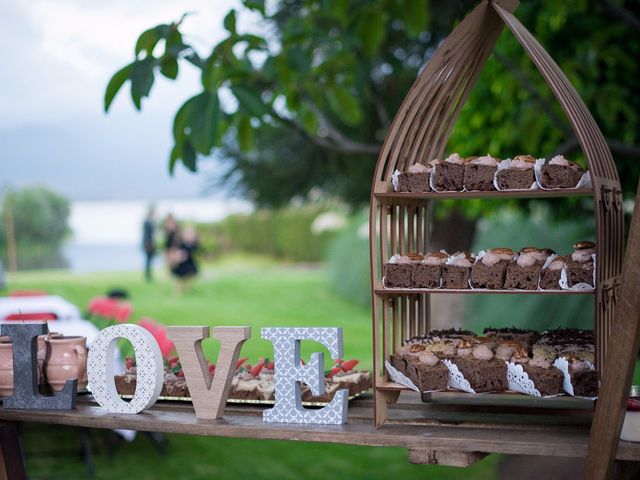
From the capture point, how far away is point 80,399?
3281mm

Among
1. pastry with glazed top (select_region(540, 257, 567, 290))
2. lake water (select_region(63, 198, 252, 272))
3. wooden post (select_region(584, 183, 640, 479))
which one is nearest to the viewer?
wooden post (select_region(584, 183, 640, 479))

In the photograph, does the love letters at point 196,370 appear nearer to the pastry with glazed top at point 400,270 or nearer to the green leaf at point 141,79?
the pastry with glazed top at point 400,270

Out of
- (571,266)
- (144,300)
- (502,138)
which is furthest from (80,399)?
(144,300)

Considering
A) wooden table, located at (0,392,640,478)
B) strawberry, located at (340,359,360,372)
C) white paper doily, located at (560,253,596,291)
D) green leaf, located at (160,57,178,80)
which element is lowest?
wooden table, located at (0,392,640,478)

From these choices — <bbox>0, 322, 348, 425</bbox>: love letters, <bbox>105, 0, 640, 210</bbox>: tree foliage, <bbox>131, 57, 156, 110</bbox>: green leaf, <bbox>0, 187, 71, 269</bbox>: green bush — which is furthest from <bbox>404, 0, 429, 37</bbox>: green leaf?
<bbox>0, 187, 71, 269</bbox>: green bush

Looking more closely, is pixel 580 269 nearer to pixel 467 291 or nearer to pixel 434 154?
pixel 467 291

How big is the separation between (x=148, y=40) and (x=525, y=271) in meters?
1.76

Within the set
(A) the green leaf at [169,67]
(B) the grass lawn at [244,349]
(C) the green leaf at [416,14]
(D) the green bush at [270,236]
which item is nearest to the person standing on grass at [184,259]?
(B) the grass lawn at [244,349]

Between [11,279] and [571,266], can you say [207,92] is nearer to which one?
[571,266]

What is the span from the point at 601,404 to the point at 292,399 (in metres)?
0.92

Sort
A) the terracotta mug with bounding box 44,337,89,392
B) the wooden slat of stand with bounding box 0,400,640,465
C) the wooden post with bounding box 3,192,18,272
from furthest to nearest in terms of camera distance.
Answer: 1. the wooden post with bounding box 3,192,18,272
2. the terracotta mug with bounding box 44,337,89,392
3. the wooden slat of stand with bounding box 0,400,640,465

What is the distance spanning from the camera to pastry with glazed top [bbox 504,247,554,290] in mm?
2600

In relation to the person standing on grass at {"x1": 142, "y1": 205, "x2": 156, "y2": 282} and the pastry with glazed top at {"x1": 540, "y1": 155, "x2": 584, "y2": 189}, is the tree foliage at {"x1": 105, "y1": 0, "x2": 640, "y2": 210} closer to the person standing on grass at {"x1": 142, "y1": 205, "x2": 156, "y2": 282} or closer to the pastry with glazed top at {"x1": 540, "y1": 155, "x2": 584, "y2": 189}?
the pastry with glazed top at {"x1": 540, "y1": 155, "x2": 584, "y2": 189}

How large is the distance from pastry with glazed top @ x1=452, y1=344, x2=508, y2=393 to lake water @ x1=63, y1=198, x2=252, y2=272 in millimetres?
16194
